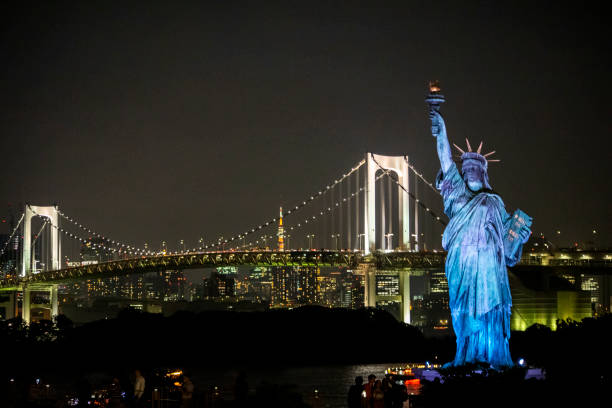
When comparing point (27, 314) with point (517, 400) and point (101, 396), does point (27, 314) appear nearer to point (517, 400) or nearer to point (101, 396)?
point (101, 396)

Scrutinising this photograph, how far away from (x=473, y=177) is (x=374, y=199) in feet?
108

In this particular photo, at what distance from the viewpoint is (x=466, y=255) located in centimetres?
1580

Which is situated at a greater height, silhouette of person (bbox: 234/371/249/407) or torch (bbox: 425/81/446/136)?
torch (bbox: 425/81/446/136)

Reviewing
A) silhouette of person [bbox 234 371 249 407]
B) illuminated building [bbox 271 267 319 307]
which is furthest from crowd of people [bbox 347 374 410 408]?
illuminated building [bbox 271 267 319 307]

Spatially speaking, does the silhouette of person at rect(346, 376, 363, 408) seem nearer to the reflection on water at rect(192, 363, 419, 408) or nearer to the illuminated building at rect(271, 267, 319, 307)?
the reflection on water at rect(192, 363, 419, 408)

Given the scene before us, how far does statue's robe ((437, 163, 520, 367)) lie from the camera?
1559 cm

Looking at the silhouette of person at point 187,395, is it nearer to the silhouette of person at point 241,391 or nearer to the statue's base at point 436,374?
the silhouette of person at point 241,391

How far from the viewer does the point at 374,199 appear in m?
49.1

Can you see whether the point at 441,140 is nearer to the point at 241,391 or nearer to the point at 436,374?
the point at 436,374

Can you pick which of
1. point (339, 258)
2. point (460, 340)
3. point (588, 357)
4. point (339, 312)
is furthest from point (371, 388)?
point (339, 258)

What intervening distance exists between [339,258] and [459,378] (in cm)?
3496

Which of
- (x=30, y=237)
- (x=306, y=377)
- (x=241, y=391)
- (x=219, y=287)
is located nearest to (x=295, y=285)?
(x=219, y=287)

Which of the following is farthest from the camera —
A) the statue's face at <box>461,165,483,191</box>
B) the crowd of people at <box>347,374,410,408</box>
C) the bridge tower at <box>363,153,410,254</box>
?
the bridge tower at <box>363,153,410,254</box>

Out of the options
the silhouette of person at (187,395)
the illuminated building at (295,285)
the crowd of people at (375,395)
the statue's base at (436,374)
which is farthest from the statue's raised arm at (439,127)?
the illuminated building at (295,285)
